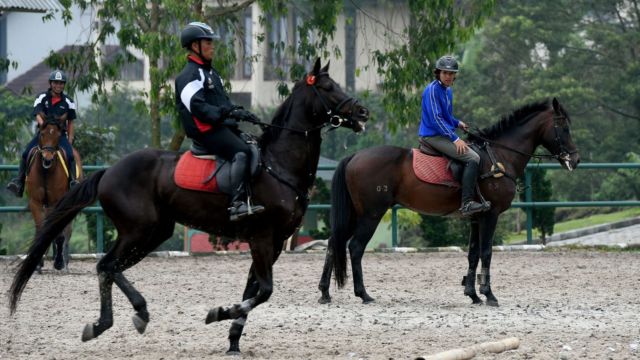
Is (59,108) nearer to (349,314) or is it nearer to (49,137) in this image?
(49,137)

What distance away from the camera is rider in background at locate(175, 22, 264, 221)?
9992mm

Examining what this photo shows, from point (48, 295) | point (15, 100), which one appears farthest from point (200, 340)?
point (15, 100)

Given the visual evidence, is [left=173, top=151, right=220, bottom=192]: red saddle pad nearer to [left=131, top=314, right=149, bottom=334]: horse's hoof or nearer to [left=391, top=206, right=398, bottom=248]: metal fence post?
[left=131, top=314, right=149, bottom=334]: horse's hoof

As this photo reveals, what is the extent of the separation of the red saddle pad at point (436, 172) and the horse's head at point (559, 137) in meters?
1.33

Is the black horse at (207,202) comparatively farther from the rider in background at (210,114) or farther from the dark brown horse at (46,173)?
the dark brown horse at (46,173)

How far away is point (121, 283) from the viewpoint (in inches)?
402

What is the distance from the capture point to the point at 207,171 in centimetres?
1020

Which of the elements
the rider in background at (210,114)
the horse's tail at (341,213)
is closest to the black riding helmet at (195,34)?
the rider in background at (210,114)

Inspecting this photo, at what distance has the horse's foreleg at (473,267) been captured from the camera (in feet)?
43.1

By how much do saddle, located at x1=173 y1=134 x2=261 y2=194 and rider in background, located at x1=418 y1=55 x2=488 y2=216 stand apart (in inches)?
134

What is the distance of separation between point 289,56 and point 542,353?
1280cm

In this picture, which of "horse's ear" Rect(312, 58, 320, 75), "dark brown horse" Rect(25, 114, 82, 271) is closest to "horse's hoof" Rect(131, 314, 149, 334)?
"horse's ear" Rect(312, 58, 320, 75)

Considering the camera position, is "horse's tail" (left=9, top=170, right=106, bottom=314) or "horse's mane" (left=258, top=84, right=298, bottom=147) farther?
"horse's mane" (left=258, top=84, right=298, bottom=147)

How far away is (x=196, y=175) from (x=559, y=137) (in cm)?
Answer: 547
